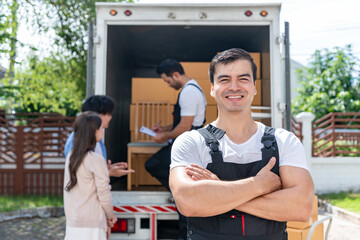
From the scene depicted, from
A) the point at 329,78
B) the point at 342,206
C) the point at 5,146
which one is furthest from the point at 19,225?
the point at 329,78

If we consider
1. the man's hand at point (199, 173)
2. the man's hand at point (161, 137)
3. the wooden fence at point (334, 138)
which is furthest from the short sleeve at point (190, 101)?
the wooden fence at point (334, 138)

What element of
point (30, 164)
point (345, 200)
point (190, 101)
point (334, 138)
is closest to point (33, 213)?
point (30, 164)

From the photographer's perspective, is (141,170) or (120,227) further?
(141,170)

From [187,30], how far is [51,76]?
771 cm

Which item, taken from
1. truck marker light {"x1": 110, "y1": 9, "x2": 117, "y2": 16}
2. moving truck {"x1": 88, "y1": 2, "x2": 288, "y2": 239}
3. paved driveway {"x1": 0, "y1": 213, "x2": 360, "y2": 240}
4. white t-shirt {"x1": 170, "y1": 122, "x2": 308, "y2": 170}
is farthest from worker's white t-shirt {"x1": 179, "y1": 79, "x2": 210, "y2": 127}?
paved driveway {"x1": 0, "y1": 213, "x2": 360, "y2": 240}

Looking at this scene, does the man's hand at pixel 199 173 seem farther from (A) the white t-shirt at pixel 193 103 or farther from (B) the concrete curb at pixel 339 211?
(B) the concrete curb at pixel 339 211

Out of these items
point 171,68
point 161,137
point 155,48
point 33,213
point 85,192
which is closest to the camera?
point 85,192

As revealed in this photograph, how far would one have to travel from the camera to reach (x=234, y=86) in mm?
1844

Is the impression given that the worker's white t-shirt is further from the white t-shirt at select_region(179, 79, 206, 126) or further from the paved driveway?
the paved driveway

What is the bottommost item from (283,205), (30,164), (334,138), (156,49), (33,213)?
(33,213)

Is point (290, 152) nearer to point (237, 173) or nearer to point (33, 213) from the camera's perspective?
point (237, 173)

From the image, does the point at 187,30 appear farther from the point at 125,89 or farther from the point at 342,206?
the point at 342,206

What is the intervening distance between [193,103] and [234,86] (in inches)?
71.5

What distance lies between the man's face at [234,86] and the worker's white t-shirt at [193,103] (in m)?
1.73
